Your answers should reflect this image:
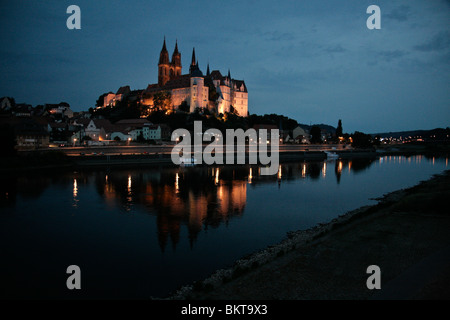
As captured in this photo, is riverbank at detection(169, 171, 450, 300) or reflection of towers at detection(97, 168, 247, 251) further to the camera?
reflection of towers at detection(97, 168, 247, 251)

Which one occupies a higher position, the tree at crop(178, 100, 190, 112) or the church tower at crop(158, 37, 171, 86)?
the church tower at crop(158, 37, 171, 86)

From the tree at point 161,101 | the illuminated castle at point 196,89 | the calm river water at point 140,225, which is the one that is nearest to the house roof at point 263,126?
the illuminated castle at point 196,89

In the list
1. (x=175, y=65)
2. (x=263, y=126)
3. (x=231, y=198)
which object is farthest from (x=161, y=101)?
(x=231, y=198)

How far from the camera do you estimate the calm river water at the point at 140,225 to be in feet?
38.1

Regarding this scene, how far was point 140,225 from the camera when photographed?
61.0 feet

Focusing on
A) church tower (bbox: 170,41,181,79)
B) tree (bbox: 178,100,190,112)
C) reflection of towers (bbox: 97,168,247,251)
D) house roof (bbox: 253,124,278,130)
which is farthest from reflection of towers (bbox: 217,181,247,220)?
church tower (bbox: 170,41,181,79)

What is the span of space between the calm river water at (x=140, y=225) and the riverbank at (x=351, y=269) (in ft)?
7.14

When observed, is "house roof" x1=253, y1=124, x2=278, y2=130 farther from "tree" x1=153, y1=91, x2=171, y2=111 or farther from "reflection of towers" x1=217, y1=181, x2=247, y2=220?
"reflection of towers" x1=217, y1=181, x2=247, y2=220

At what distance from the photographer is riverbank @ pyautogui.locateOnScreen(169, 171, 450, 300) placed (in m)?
7.66

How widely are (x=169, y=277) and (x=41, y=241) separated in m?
8.36

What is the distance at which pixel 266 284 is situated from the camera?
8547mm

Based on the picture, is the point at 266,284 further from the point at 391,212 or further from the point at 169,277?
the point at 391,212

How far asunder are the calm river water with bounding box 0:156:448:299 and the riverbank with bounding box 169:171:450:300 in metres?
2.18

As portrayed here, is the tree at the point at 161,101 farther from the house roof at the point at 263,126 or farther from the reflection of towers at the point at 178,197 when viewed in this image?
the reflection of towers at the point at 178,197
